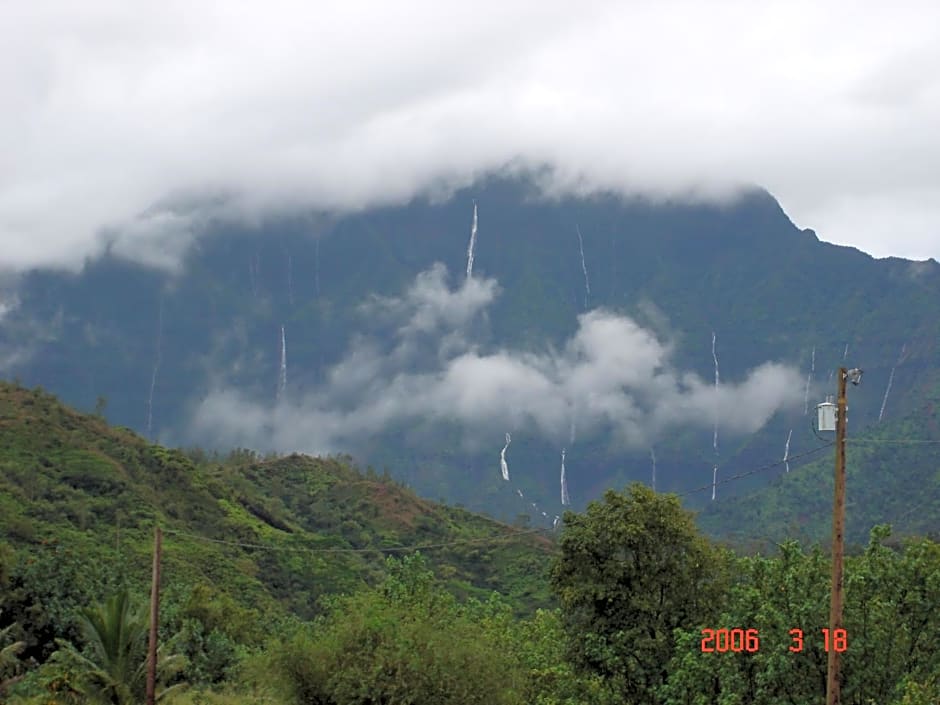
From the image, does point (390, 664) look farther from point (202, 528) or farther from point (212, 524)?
point (212, 524)

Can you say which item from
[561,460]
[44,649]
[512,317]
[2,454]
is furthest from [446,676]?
[512,317]

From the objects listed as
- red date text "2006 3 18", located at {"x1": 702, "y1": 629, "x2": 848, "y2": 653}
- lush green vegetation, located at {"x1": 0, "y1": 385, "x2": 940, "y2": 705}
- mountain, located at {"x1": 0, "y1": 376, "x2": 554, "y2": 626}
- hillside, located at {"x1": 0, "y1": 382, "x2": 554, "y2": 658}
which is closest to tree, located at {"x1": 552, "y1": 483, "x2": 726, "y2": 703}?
lush green vegetation, located at {"x1": 0, "y1": 385, "x2": 940, "y2": 705}

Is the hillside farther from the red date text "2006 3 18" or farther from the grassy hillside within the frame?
the grassy hillside

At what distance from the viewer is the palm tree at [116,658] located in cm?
2955

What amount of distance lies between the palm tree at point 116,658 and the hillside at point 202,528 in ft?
41.0

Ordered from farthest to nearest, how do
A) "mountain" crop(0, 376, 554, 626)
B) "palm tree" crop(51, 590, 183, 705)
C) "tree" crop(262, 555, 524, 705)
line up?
"mountain" crop(0, 376, 554, 626), "palm tree" crop(51, 590, 183, 705), "tree" crop(262, 555, 524, 705)

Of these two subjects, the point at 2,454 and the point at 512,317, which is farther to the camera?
the point at 512,317

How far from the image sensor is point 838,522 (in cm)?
1866

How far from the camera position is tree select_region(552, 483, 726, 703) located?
2816 cm

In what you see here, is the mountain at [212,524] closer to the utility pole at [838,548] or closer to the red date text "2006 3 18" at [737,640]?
the red date text "2006 3 18" at [737,640]

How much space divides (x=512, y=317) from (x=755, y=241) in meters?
40.5

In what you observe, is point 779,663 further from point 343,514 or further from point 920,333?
point 920,333

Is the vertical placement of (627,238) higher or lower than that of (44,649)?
higher

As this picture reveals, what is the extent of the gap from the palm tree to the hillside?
12.5 m
